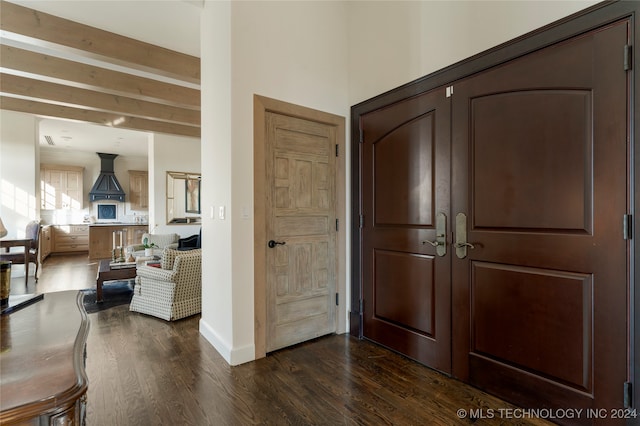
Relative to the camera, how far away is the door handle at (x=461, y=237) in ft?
7.28

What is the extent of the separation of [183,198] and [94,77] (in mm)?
3342

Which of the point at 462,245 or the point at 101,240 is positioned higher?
the point at 462,245

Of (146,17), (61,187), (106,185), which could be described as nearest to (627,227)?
(146,17)

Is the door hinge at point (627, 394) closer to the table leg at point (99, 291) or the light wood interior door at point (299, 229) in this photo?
the light wood interior door at point (299, 229)

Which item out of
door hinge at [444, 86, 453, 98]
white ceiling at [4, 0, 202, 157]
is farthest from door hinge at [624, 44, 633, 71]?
white ceiling at [4, 0, 202, 157]

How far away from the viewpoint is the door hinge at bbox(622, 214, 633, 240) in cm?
155

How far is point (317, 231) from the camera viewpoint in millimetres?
3027

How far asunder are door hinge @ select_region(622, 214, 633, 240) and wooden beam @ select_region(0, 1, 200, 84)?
469 cm

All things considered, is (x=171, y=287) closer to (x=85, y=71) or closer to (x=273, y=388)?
(x=273, y=388)

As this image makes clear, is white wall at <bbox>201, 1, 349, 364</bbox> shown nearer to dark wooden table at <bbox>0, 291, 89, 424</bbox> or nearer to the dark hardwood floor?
the dark hardwood floor

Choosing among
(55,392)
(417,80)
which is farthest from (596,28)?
(55,392)

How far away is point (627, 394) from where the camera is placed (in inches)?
61.7

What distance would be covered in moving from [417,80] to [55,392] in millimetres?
2759

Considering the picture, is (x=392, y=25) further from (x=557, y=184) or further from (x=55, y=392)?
(x=55, y=392)
